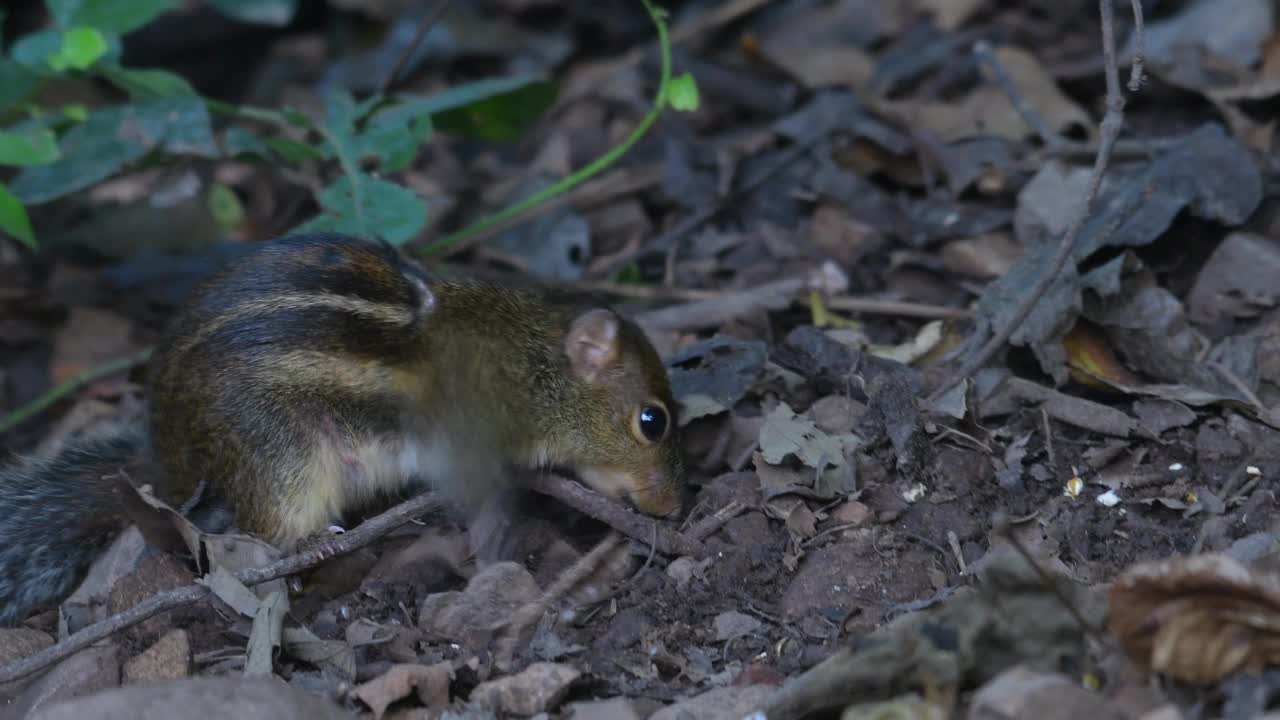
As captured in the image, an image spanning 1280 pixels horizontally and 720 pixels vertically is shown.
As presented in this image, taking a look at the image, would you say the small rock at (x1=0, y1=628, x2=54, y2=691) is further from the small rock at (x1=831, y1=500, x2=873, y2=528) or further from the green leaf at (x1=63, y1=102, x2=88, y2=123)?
the small rock at (x1=831, y1=500, x2=873, y2=528)

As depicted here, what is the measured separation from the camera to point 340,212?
5.21 m

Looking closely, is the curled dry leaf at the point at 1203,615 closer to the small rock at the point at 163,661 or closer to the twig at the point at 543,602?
the twig at the point at 543,602

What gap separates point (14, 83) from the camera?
18.4 ft

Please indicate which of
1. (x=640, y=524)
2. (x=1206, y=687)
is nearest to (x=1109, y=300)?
(x=640, y=524)

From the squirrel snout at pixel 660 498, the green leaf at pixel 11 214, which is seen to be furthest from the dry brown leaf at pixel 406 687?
the green leaf at pixel 11 214

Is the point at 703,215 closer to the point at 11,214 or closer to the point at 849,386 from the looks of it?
the point at 849,386

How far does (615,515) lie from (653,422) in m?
0.44

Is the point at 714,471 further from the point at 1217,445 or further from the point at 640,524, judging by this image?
the point at 1217,445

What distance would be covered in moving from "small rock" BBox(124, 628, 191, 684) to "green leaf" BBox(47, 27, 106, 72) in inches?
88.6

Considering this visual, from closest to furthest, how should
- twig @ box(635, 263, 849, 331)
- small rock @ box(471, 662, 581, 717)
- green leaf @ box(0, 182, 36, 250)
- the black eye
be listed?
1. small rock @ box(471, 662, 581, 717)
2. the black eye
3. green leaf @ box(0, 182, 36, 250)
4. twig @ box(635, 263, 849, 331)

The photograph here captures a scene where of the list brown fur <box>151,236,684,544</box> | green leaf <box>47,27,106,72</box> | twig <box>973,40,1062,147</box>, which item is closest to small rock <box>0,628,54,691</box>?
brown fur <box>151,236,684,544</box>

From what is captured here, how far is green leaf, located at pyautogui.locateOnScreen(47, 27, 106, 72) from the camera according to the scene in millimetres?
5020

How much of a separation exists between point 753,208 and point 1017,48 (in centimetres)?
153

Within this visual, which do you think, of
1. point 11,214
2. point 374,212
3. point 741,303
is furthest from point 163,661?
point 741,303
